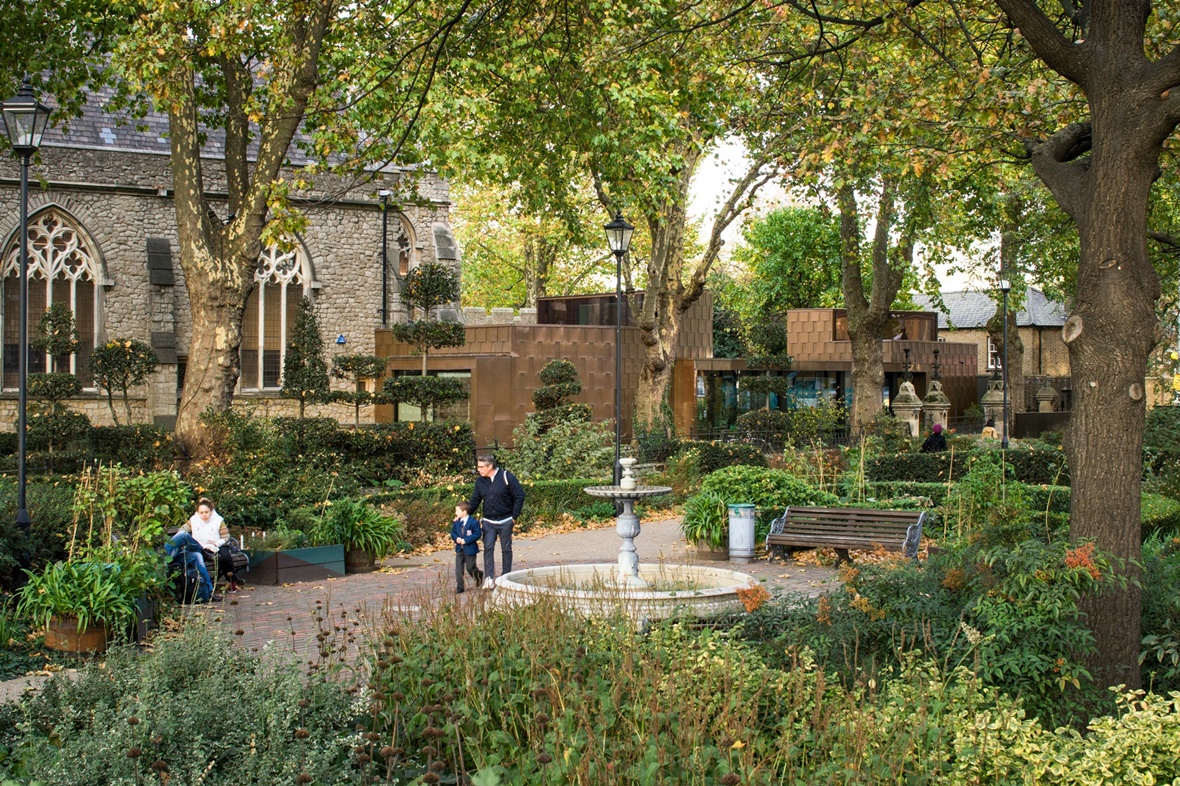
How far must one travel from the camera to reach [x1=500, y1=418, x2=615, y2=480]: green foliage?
2309 cm

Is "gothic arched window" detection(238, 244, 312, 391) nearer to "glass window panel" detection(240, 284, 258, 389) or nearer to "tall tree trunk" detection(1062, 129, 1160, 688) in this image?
"glass window panel" detection(240, 284, 258, 389)

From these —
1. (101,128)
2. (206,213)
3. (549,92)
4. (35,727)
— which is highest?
(101,128)

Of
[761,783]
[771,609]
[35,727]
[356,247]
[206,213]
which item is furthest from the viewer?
[356,247]

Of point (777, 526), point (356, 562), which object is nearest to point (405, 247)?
point (356, 562)

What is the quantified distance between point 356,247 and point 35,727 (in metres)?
28.5

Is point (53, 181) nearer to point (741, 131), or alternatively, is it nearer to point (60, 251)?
point (60, 251)

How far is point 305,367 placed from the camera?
27922 mm

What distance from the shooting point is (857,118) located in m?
15.4

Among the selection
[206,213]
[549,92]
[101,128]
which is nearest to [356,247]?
[101,128]

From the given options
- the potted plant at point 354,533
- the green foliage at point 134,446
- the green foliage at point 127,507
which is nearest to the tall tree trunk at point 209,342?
the green foliage at point 134,446

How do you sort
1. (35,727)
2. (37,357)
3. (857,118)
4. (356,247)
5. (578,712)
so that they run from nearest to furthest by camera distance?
(578,712), (35,727), (857,118), (37,357), (356,247)

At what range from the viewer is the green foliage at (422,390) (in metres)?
25.3

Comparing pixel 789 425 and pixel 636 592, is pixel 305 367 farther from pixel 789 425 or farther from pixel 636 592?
pixel 636 592

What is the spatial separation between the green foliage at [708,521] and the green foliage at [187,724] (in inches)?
393
